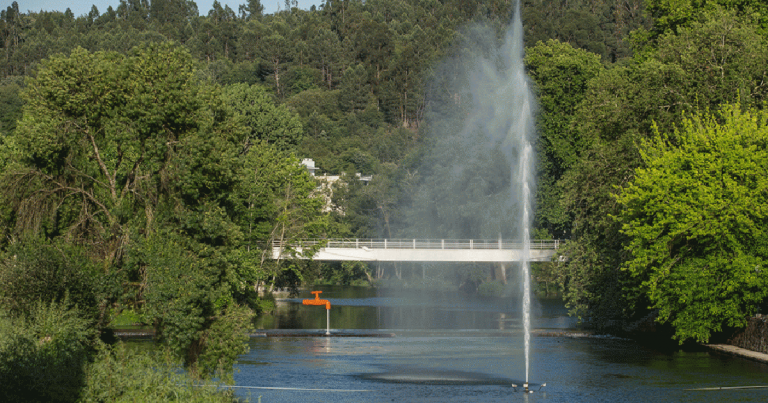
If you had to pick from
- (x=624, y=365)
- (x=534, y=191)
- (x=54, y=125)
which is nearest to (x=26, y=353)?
(x=54, y=125)

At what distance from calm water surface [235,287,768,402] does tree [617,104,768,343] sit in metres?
2.39

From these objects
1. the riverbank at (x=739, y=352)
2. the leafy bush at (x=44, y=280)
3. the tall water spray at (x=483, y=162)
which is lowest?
the riverbank at (x=739, y=352)

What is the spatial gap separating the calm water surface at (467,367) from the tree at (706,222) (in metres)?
2.39

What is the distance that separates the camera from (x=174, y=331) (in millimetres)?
28734

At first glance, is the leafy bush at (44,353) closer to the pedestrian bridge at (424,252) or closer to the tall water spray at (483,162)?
the pedestrian bridge at (424,252)

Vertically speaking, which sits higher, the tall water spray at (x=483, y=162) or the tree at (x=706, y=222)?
the tall water spray at (x=483, y=162)

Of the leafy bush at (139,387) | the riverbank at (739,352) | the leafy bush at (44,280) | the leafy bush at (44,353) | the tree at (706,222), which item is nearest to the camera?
the leafy bush at (44,353)

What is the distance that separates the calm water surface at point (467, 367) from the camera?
29.4 metres

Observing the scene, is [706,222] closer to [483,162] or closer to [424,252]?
[424,252]

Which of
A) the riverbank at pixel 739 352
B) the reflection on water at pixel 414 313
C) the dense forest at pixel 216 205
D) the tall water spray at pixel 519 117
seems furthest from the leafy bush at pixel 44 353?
the tall water spray at pixel 519 117

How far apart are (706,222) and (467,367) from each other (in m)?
11.2

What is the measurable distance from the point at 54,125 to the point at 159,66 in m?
4.12

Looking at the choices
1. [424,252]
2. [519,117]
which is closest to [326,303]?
[424,252]

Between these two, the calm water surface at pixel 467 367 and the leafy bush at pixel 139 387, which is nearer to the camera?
the leafy bush at pixel 139 387
